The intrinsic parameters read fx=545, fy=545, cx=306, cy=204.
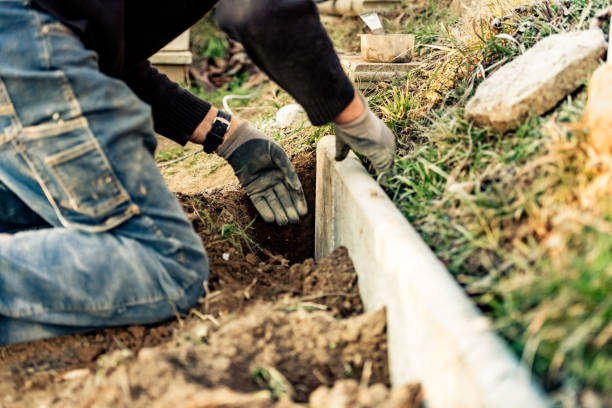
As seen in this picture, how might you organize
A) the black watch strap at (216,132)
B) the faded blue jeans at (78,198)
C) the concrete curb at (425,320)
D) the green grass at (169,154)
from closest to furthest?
the concrete curb at (425,320), the faded blue jeans at (78,198), the black watch strap at (216,132), the green grass at (169,154)

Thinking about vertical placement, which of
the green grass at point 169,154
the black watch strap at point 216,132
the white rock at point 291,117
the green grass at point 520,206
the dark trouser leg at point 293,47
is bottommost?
the green grass at point 169,154

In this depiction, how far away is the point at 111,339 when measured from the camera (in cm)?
171

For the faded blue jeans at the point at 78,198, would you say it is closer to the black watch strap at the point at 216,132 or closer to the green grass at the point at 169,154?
the black watch strap at the point at 216,132

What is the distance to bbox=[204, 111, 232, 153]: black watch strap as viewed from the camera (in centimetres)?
238

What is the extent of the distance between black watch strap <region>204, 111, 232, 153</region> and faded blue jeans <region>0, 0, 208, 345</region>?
0.66m

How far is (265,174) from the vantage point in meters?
2.46

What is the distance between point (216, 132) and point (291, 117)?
0.92 metres

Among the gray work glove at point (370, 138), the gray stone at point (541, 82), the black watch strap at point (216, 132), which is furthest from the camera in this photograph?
the black watch strap at point (216, 132)

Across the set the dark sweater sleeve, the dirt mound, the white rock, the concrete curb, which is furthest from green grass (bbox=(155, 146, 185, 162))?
the dirt mound

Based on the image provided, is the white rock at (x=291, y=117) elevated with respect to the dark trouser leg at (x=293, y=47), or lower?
lower

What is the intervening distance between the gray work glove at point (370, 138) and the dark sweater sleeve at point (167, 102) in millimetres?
667

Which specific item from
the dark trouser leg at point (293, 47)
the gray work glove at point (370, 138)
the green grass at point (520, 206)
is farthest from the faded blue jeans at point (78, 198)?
the green grass at point (520, 206)

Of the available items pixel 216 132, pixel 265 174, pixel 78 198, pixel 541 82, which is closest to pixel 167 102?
pixel 216 132

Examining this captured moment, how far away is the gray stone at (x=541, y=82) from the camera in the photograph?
66.6 inches
